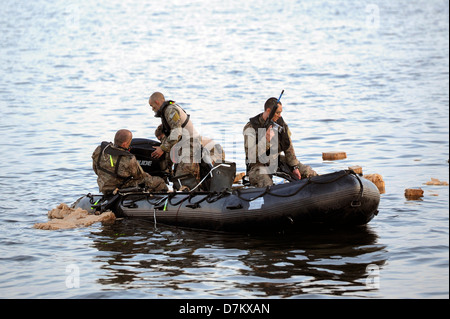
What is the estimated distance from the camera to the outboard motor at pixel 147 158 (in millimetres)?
10859

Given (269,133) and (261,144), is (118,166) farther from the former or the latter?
(269,133)

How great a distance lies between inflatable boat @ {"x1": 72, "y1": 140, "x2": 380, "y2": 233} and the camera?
9.08 metres

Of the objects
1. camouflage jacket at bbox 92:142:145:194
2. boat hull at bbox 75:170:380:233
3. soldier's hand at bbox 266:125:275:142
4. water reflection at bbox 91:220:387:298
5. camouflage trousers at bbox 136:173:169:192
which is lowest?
water reflection at bbox 91:220:387:298

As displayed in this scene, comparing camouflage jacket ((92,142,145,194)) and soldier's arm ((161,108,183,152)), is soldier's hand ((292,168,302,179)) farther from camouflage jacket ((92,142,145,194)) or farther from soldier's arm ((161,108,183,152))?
camouflage jacket ((92,142,145,194))

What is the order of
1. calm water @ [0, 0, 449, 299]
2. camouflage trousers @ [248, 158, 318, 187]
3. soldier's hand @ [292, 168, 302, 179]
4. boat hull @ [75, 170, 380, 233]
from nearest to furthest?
calm water @ [0, 0, 449, 299] → boat hull @ [75, 170, 380, 233] → camouflage trousers @ [248, 158, 318, 187] → soldier's hand @ [292, 168, 302, 179]

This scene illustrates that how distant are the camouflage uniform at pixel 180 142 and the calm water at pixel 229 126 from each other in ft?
3.06

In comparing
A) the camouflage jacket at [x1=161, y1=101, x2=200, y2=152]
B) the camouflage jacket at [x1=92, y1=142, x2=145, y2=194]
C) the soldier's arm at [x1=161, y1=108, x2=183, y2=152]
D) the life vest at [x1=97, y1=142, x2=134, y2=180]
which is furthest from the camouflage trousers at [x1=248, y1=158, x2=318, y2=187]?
the life vest at [x1=97, y1=142, x2=134, y2=180]

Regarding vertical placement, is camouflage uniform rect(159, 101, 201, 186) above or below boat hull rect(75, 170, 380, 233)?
above

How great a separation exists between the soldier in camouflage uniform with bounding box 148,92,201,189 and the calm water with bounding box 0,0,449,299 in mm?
930

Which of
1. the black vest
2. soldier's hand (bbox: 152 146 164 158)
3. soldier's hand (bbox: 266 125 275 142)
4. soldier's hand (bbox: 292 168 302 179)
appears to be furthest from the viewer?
soldier's hand (bbox: 152 146 164 158)

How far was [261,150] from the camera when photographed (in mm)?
10211

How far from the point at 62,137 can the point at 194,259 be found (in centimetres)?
918

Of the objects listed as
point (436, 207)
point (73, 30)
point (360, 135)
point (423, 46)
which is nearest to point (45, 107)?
point (360, 135)

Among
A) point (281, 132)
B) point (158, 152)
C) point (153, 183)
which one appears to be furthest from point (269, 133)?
point (153, 183)
